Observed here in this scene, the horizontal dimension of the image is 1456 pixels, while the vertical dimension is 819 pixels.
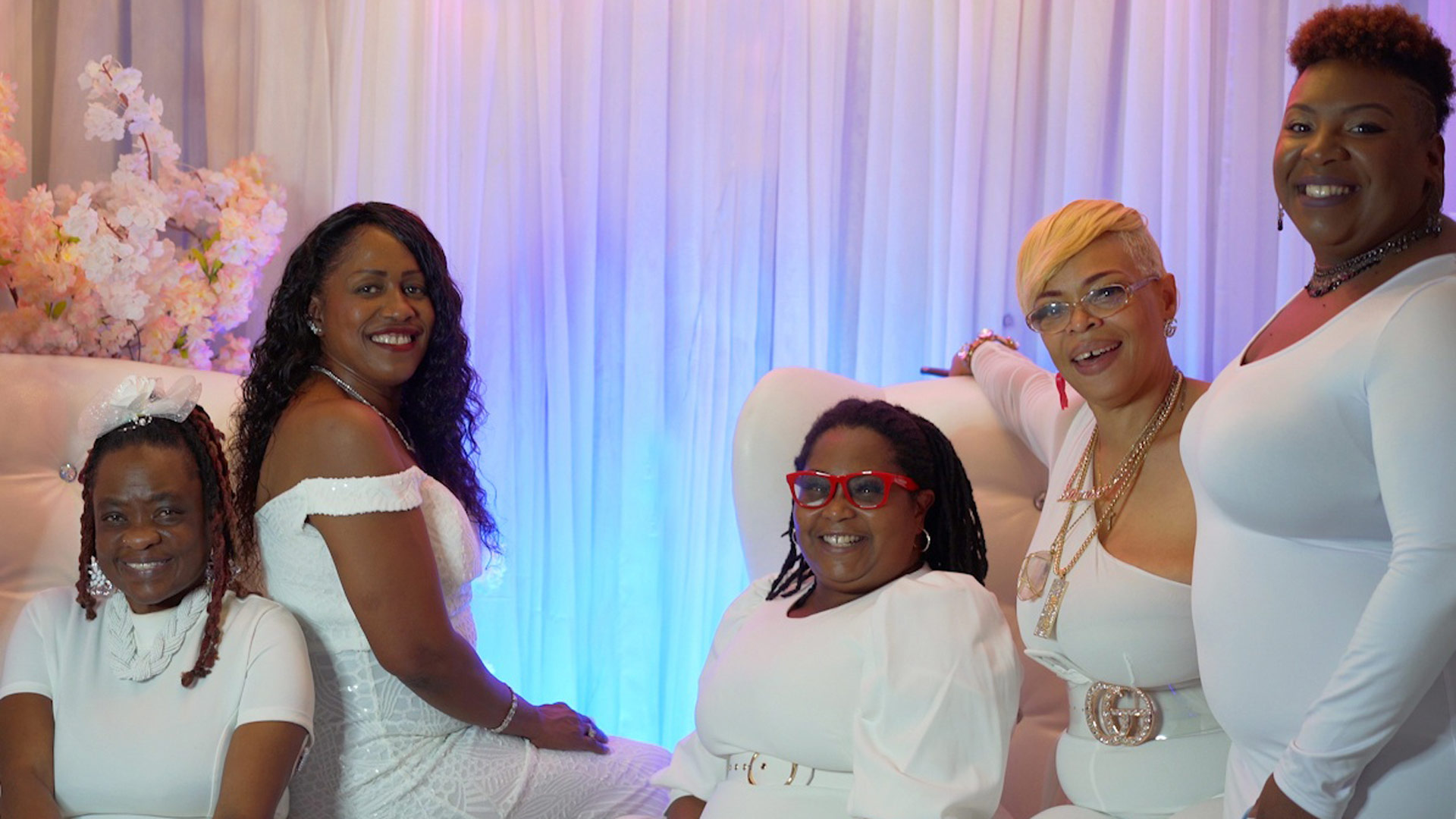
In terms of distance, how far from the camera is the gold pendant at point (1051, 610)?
2.02 metres

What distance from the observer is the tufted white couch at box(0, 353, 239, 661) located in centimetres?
267

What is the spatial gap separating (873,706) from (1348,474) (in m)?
0.67

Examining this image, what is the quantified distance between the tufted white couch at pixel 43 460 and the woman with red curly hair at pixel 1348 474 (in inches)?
74.0

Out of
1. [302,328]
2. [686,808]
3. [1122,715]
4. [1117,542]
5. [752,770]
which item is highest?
[302,328]

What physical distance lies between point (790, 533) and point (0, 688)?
1252mm

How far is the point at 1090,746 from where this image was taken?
6.44 ft

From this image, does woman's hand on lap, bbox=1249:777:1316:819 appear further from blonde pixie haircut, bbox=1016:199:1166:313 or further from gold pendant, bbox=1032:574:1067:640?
blonde pixie haircut, bbox=1016:199:1166:313

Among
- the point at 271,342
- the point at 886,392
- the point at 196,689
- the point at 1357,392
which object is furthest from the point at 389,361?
the point at 1357,392

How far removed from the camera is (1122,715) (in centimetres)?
194

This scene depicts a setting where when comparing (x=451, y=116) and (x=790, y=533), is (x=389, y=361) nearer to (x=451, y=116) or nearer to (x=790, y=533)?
Result: (x=790, y=533)

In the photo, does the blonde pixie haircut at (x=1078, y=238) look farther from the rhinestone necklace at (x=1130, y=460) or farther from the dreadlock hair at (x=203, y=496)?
the dreadlock hair at (x=203, y=496)

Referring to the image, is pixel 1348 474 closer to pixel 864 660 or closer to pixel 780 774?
pixel 864 660

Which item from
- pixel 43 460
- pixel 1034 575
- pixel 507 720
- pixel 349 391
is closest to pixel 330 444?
pixel 349 391

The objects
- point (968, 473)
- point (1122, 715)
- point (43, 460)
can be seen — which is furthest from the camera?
point (43, 460)
